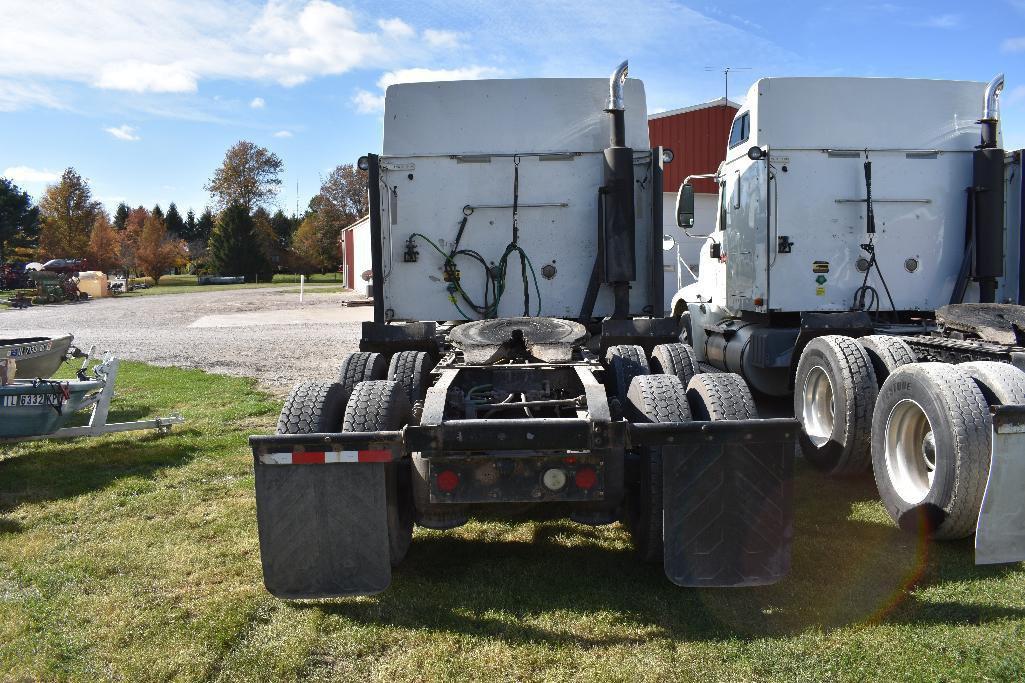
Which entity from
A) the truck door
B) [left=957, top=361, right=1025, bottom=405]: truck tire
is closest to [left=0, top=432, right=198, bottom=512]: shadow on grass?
the truck door

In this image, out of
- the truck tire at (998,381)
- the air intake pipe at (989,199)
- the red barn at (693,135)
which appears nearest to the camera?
the truck tire at (998,381)

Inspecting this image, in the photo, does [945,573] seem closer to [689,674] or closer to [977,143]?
[689,674]

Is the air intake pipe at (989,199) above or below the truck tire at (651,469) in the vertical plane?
above

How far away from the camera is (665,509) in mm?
3988

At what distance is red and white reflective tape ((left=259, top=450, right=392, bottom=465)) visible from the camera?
3.89 meters

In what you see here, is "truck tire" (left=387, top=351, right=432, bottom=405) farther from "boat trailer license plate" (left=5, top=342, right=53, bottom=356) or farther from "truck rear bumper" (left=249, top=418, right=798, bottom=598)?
"boat trailer license plate" (left=5, top=342, right=53, bottom=356)

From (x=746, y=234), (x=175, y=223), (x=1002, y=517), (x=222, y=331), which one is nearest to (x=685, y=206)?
(x=746, y=234)

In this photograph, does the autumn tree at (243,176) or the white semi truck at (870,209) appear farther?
the autumn tree at (243,176)

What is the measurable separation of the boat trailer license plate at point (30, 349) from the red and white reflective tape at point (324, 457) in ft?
18.4

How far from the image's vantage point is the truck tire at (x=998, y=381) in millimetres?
4414

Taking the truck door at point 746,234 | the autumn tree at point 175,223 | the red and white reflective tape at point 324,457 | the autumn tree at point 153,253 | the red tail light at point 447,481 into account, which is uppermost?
the autumn tree at point 175,223

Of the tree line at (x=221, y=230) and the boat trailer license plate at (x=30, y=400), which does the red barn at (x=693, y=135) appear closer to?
the boat trailer license plate at (x=30, y=400)

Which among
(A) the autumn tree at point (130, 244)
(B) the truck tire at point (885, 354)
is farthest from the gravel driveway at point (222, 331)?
(A) the autumn tree at point (130, 244)

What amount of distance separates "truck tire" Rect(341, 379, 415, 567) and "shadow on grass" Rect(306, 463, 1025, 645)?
0.29 meters
